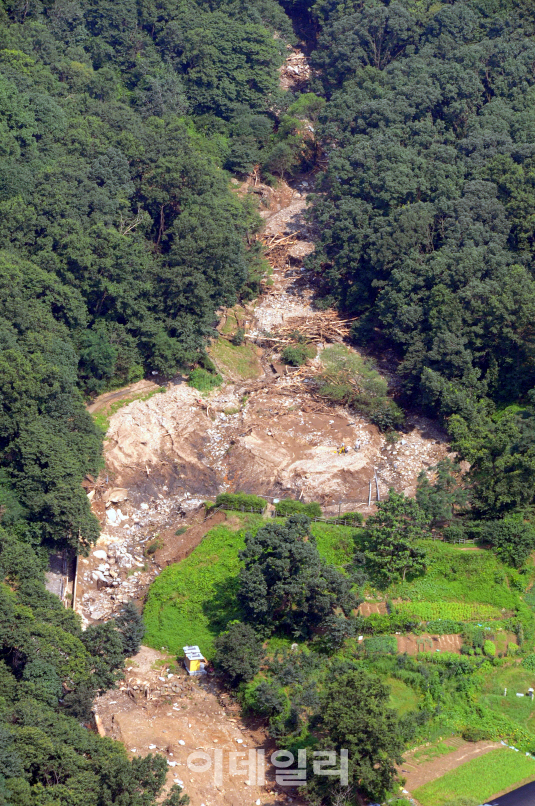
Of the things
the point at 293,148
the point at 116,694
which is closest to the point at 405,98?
the point at 293,148

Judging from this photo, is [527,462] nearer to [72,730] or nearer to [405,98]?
[72,730]

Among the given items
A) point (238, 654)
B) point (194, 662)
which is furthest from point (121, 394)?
point (238, 654)

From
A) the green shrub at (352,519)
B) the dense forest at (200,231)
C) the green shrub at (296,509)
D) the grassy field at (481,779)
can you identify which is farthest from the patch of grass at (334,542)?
the grassy field at (481,779)

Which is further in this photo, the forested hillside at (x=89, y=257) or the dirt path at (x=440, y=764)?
the forested hillside at (x=89, y=257)

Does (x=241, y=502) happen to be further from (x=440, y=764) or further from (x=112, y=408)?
(x=440, y=764)

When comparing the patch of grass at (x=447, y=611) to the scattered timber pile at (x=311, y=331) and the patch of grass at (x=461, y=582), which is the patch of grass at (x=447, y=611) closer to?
the patch of grass at (x=461, y=582)

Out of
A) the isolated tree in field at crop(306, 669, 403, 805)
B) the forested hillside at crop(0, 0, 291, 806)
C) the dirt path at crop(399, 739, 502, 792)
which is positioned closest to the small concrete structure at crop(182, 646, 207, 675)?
the forested hillside at crop(0, 0, 291, 806)

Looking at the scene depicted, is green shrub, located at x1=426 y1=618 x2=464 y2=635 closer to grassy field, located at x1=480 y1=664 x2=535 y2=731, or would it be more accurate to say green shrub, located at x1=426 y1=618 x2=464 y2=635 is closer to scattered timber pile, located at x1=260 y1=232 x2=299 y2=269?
grassy field, located at x1=480 y1=664 x2=535 y2=731

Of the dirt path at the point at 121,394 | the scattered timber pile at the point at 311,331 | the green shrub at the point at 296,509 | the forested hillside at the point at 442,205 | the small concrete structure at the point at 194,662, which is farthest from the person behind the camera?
the scattered timber pile at the point at 311,331
